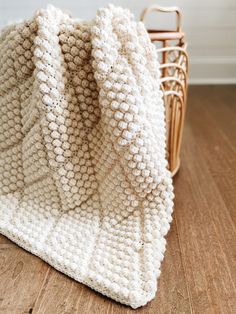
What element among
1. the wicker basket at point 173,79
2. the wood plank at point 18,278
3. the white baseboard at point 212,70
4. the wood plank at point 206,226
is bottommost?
the white baseboard at point 212,70

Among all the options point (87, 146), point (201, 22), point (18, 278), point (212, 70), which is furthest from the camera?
point (212, 70)

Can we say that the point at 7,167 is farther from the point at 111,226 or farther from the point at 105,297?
the point at 105,297

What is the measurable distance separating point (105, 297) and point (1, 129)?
459mm

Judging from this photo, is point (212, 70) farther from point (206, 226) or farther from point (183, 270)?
point (183, 270)

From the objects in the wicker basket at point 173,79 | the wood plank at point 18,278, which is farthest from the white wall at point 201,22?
the wood plank at point 18,278

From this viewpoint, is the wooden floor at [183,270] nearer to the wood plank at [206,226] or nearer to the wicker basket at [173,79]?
the wood plank at [206,226]

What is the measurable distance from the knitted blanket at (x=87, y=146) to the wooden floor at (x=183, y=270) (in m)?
0.03

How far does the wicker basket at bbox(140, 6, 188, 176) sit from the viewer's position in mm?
847

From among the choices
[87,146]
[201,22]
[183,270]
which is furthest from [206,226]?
[201,22]

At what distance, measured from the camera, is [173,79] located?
2.87 feet

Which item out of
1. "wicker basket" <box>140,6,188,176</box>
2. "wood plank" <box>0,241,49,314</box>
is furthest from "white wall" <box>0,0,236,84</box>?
"wood plank" <box>0,241,49,314</box>

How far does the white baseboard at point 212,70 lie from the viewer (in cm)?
225

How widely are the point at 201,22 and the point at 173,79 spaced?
1.47 metres

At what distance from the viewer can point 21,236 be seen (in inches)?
29.9
